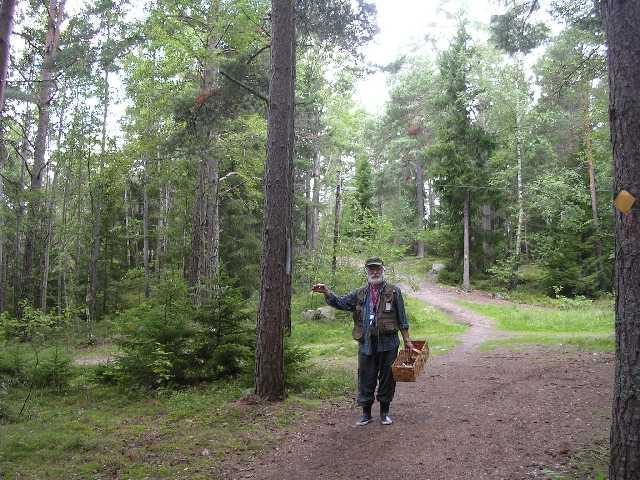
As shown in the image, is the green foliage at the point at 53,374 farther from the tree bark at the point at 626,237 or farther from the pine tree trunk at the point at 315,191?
Result: the pine tree trunk at the point at 315,191

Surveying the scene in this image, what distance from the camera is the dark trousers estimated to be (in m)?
5.93

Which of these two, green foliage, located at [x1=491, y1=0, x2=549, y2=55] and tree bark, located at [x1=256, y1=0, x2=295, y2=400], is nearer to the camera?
tree bark, located at [x1=256, y1=0, x2=295, y2=400]

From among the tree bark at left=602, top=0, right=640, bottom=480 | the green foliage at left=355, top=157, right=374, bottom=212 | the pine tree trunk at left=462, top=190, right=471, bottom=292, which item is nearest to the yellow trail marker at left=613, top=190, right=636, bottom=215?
the tree bark at left=602, top=0, right=640, bottom=480

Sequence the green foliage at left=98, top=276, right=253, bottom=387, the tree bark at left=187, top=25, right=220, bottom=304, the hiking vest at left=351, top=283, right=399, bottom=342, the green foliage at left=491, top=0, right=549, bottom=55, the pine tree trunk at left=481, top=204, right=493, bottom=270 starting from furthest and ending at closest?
1. the pine tree trunk at left=481, top=204, right=493, bottom=270
2. the tree bark at left=187, top=25, right=220, bottom=304
3. the green foliage at left=491, top=0, right=549, bottom=55
4. the green foliage at left=98, top=276, right=253, bottom=387
5. the hiking vest at left=351, top=283, right=399, bottom=342

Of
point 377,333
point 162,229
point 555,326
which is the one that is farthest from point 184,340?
point 555,326

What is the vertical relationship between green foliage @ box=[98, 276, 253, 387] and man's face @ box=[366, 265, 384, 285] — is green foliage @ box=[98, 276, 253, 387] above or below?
below

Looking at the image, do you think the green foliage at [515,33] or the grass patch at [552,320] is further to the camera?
the grass patch at [552,320]

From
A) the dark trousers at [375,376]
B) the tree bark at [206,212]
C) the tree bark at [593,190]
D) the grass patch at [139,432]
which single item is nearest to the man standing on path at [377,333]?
the dark trousers at [375,376]

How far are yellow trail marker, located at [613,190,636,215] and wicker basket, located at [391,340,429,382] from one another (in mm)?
2893

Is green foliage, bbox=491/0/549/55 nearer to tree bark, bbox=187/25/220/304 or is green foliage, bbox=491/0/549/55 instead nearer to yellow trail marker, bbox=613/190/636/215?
yellow trail marker, bbox=613/190/636/215

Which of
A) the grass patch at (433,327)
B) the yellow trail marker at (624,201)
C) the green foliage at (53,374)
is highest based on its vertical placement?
the yellow trail marker at (624,201)

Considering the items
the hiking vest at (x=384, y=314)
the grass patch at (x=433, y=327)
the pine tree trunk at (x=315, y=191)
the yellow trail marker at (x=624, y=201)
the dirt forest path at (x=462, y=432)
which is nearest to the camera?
the yellow trail marker at (x=624, y=201)

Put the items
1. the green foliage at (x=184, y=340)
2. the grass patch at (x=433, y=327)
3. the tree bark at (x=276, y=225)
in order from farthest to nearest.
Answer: the grass patch at (x=433, y=327) → the green foliage at (x=184, y=340) → the tree bark at (x=276, y=225)

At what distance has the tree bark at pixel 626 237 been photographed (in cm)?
335
